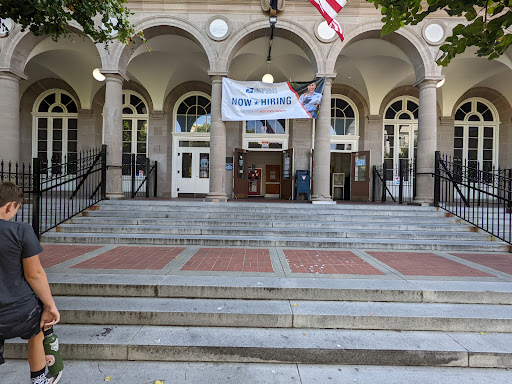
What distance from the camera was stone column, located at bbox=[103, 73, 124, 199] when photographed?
28.3 feet

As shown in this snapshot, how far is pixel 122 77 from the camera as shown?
8961 mm

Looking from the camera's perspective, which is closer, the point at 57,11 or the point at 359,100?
the point at 57,11

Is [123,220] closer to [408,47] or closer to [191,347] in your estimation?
[191,347]

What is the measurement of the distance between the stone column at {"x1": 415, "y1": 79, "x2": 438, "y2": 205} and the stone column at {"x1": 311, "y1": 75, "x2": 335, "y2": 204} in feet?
9.31

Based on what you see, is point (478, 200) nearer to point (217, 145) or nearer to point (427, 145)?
point (427, 145)

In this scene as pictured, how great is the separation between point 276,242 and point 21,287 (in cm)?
451

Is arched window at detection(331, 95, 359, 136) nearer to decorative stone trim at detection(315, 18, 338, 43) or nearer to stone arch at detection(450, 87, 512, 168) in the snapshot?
stone arch at detection(450, 87, 512, 168)

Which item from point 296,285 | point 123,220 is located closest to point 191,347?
point 296,285

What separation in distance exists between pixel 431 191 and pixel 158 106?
11.6 meters

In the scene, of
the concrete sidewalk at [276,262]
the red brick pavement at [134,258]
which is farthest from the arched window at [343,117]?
the red brick pavement at [134,258]

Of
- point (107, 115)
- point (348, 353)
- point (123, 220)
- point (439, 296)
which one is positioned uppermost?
point (107, 115)

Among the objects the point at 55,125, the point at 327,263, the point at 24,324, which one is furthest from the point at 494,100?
the point at 55,125

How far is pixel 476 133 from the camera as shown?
523 inches

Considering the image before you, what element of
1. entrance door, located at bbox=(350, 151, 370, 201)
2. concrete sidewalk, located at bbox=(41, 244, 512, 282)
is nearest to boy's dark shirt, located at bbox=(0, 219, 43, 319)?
concrete sidewalk, located at bbox=(41, 244, 512, 282)
